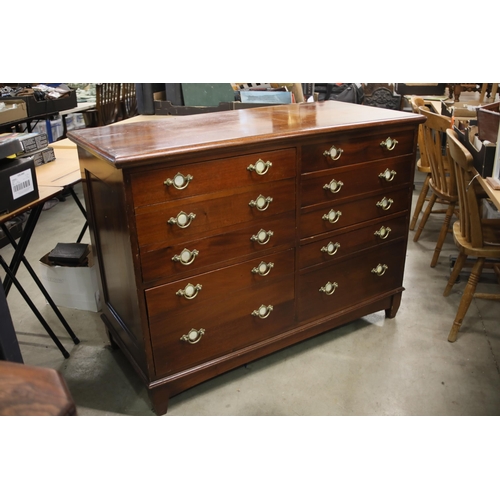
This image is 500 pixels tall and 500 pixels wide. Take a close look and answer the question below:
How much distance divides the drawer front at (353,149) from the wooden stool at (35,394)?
1500 millimetres

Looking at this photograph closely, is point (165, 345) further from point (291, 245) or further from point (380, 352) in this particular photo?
point (380, 352)

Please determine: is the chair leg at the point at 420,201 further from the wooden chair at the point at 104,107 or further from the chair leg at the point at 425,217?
the wooden chair at the point at 104,107

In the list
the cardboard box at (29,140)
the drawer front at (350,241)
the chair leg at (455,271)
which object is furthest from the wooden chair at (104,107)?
the chair leg at (455,271)

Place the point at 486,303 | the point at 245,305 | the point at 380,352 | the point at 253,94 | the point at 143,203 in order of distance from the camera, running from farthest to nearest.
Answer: the point at 253,94 → the point at 486,303 → the point at 380,352 → the point at 245,305 → the point at 143,203

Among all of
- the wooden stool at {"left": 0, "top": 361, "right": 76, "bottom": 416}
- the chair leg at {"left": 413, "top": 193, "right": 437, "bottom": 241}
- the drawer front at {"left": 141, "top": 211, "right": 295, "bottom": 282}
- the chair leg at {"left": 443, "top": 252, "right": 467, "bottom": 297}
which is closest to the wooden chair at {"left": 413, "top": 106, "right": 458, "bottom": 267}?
the chair leg at {"left": 413, "top": 193, "right": 437, "bottom": 241}

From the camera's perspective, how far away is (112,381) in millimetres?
2250

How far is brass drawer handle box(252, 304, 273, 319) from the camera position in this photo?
210 centimetres

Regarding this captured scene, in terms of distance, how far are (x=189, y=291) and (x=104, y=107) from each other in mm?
3796

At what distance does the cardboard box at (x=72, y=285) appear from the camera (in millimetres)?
2693

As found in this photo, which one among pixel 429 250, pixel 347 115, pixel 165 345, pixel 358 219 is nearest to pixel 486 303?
pixel 429 250

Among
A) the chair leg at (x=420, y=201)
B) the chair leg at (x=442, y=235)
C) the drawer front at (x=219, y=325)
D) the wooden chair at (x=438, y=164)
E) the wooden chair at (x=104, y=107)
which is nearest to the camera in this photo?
the drawer front at (x=219, y=325)

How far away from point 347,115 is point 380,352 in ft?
3.75

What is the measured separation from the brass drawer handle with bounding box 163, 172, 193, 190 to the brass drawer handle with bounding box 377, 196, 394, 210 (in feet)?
3.25

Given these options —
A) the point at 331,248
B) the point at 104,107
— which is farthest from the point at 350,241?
the point at 104,107
